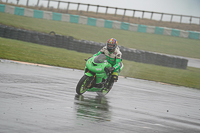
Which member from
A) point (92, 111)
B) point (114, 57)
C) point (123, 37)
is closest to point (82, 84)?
point (114, 57)

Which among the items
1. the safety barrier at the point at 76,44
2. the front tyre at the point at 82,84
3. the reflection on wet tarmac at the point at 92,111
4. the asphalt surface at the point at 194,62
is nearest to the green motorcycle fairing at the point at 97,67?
the front tyre at the point at 82,84

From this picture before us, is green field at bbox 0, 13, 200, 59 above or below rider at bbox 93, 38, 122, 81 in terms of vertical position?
above

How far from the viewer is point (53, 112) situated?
7.25 meters

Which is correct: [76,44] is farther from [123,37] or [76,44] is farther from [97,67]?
[97,67]

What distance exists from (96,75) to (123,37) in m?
34.4

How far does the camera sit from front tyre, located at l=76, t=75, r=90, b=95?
1051 cm

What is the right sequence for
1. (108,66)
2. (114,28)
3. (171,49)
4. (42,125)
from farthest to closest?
(114,28) → (171,49) → (108,66) → (42,125)

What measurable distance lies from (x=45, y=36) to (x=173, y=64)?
10.3 m

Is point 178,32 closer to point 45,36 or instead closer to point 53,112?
point 45,36

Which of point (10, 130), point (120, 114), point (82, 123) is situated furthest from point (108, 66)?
point (10, 130)

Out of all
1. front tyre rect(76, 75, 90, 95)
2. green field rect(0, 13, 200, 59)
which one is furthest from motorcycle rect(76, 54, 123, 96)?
green field rect(0, 13, 200, 59)

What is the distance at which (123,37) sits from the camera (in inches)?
1780

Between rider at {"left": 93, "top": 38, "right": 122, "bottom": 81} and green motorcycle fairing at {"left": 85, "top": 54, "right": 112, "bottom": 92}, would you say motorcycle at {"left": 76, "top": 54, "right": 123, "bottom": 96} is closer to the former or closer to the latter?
green motorcycle fairing at {"left": 85, "top": 54, "right": 112, "bottom": 92}

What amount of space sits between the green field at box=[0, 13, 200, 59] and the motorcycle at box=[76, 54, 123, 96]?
28.6 metres
